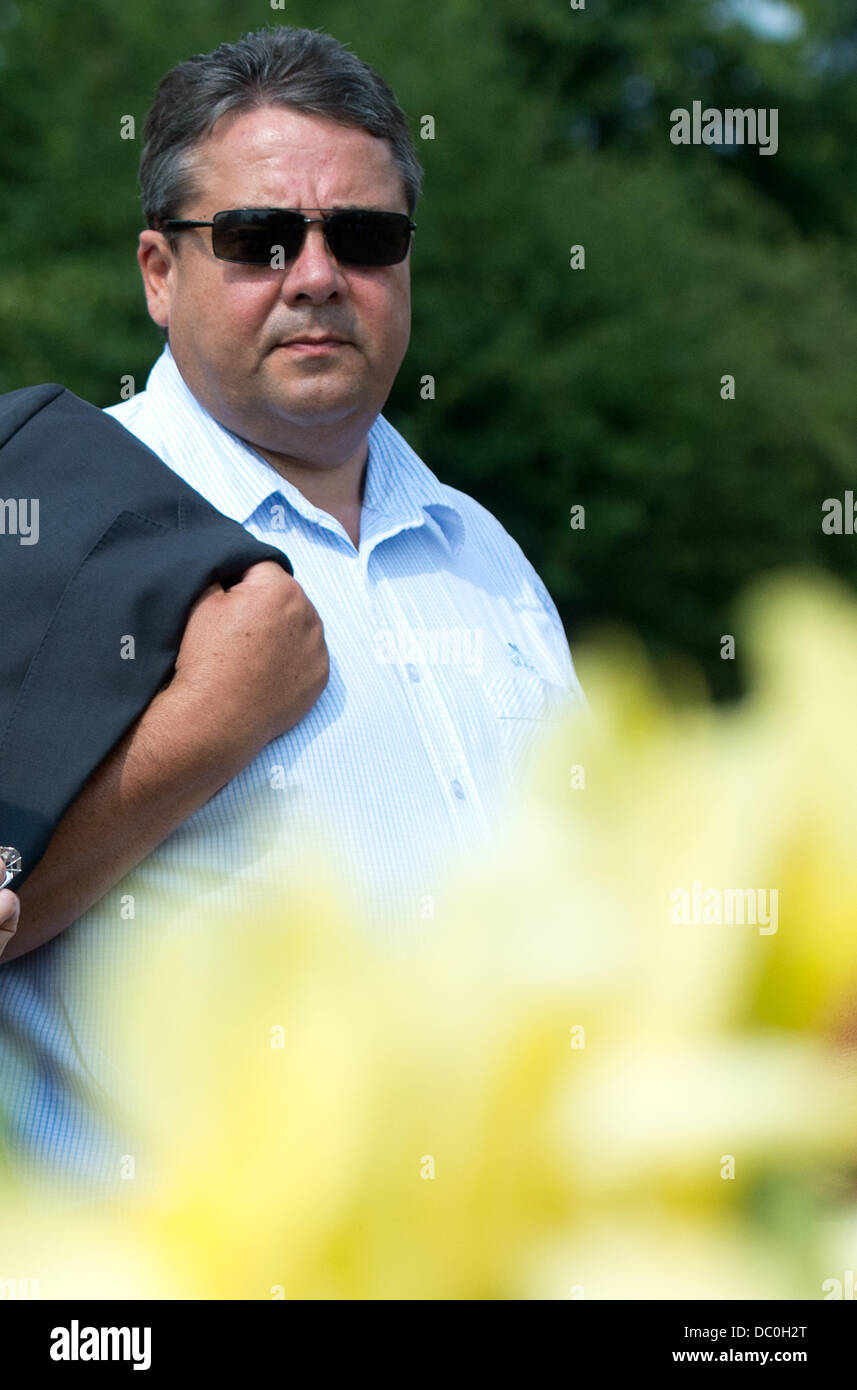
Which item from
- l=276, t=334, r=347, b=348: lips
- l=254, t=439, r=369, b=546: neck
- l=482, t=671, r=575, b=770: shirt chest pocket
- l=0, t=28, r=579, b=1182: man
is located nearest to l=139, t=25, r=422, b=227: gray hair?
l=0, t=28, r=579, b=1182: man

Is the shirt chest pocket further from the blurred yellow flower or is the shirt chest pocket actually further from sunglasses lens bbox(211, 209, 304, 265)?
the blurred yellow flower

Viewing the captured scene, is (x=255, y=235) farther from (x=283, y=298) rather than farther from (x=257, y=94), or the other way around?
(x=257, y=94)

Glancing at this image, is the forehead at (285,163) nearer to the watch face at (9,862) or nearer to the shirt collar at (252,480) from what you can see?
the shirt collar at (252,480)

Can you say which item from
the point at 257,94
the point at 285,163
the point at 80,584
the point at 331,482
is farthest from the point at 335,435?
the point at 80,584

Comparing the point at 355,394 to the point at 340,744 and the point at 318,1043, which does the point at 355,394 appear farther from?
the point at 318,1043

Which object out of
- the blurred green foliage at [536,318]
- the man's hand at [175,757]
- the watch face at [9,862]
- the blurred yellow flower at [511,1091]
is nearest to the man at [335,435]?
the man's hand at [175,757]

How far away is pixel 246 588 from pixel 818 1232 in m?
0.94

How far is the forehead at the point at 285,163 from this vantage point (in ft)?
6.87

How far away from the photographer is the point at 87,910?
1.27m

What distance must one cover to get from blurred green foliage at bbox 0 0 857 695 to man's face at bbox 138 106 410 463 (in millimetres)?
6684

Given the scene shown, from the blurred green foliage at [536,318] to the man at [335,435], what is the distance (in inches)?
261

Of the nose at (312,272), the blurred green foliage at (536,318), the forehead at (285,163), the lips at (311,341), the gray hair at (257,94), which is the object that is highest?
the blurred green foliage at (536,318)

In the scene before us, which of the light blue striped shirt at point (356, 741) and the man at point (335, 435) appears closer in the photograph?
the light blue striped shirt at point (356, 741)

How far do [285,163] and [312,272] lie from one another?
0.16 m
